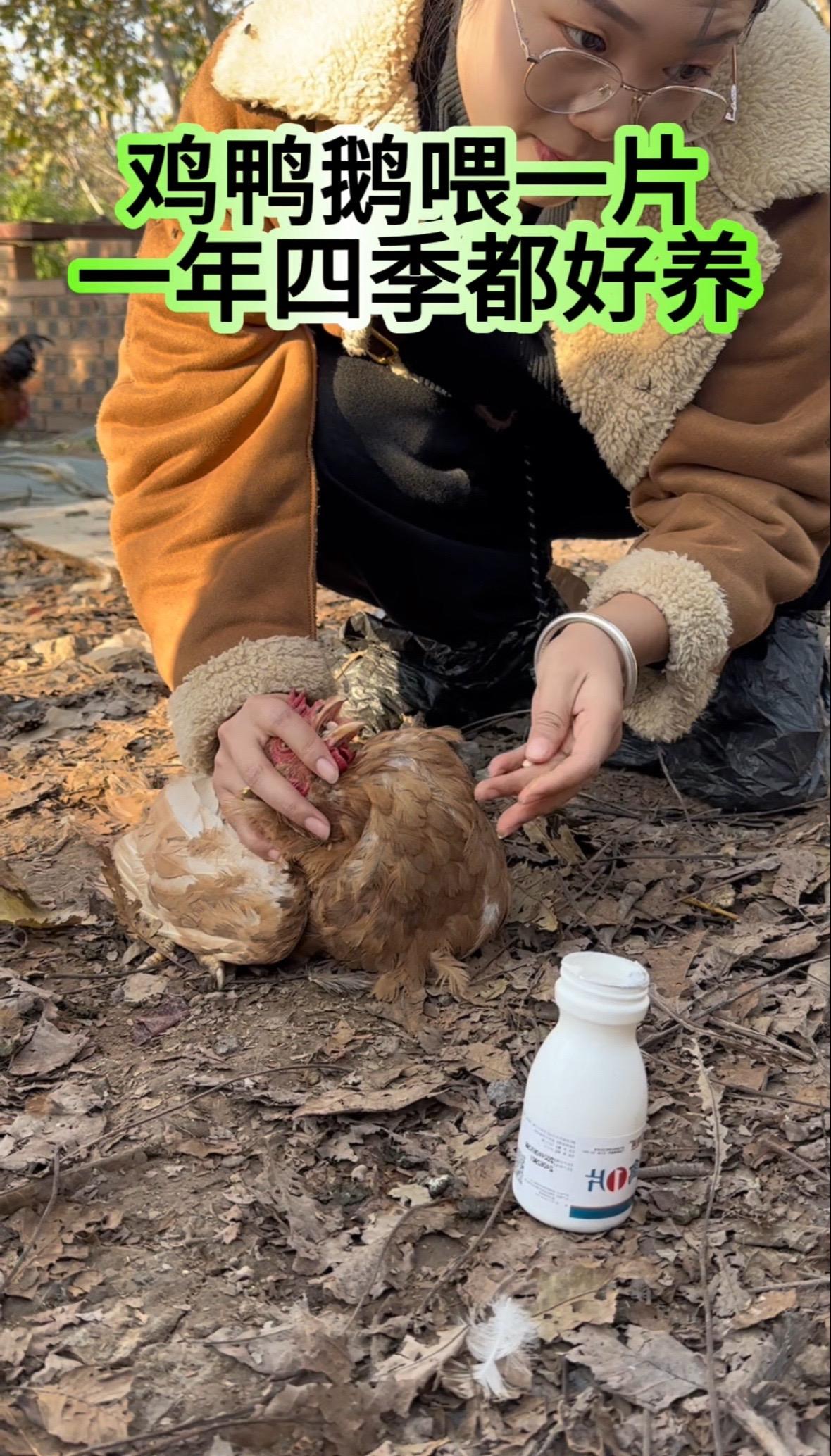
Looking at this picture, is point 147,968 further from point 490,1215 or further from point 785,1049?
point 785,1049

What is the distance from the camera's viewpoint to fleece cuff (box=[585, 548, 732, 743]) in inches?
75.7

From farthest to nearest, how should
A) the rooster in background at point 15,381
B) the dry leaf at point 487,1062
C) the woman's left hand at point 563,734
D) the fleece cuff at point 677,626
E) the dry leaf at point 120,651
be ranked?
the rooster in background at point 15,381
the dry leaf at point 120,651
the fleece cuff at point 677,626
the dry leaf at point 487,1062
the woman's left hand at point 563,734

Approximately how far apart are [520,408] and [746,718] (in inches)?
34.4

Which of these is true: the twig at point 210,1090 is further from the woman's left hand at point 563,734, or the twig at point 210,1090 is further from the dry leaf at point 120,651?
the dry leaf at point 120,651

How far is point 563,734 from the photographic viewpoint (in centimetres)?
173

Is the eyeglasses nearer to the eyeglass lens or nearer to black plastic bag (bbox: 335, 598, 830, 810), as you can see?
the eyeglass lens

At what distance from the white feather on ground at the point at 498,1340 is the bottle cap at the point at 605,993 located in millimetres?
364

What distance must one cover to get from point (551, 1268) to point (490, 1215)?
0.10 m

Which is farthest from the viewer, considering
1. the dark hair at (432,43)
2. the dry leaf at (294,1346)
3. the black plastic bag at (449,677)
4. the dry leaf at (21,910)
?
the black plastic bag at (449,677)

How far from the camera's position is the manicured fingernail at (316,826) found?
6.24 ft

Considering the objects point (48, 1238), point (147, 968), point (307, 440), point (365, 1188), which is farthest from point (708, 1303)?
point (307, 440)

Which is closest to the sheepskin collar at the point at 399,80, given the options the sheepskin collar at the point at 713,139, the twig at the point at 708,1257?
the sheepskin collar at the point at 713,139

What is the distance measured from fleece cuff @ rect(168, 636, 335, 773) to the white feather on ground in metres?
1.04

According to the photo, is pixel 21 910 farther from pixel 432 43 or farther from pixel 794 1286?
pixel 432 43
